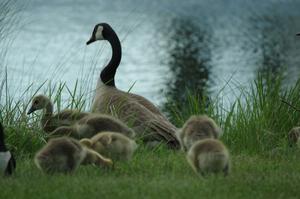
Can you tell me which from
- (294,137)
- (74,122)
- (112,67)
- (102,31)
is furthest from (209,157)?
(102,31)

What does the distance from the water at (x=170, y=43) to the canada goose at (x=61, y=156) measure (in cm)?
1080

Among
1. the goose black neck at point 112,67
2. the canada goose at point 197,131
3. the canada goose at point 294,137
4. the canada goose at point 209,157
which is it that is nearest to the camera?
the canada goose at point 209,157

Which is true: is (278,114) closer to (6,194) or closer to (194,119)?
(194,119)

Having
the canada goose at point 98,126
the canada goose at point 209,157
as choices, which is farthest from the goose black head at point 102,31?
the canada goose at point 209,157

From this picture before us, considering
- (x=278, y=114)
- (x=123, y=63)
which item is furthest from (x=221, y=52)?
(x=278, y=114)

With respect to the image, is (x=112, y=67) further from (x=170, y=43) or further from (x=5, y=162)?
(x=170, y=43)

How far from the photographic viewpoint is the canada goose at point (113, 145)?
7.82 m

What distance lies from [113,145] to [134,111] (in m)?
2.64

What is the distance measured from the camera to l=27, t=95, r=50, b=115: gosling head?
10.0 metres

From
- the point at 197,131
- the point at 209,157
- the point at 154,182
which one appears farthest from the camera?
the point at 197,131

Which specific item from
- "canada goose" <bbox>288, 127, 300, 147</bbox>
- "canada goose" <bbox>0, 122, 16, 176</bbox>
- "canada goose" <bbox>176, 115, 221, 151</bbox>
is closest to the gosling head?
"canada goose" <bbox>176, 115, 221, 151</bbox>

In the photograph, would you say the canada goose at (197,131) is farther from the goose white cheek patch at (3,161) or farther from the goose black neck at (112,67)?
the goose black neck at (112,67)

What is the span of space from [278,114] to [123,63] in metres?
22.0

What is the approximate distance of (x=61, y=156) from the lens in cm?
742
